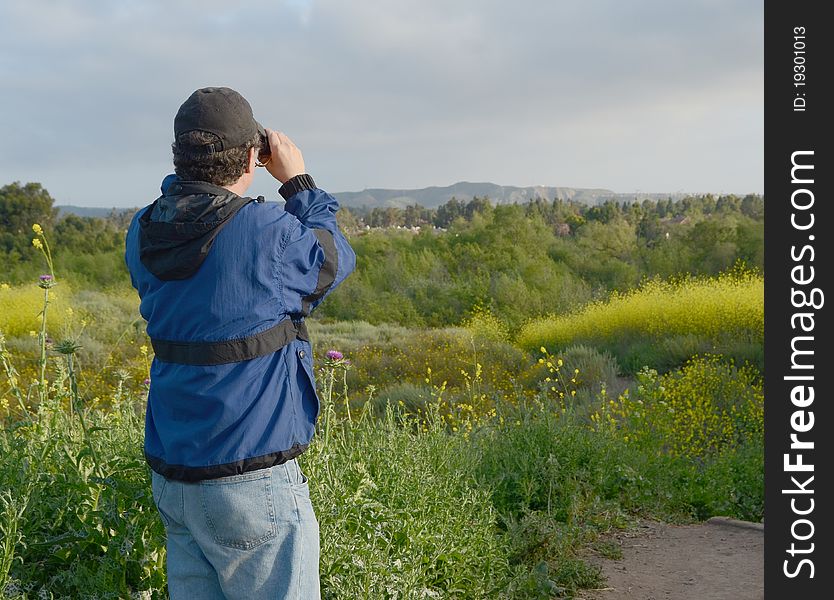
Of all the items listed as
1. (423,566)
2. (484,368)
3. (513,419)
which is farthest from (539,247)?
(423,566)

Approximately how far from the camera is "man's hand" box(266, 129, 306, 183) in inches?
91.6

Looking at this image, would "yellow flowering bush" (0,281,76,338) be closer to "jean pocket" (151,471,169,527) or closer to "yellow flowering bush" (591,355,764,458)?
"yellow flowering bush" (591,355,764,458)

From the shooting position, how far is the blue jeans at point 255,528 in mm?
2105

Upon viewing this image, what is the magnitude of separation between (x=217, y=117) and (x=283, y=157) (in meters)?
0.28

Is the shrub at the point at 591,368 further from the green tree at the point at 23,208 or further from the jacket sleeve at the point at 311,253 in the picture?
the green tree at the point at 23,208

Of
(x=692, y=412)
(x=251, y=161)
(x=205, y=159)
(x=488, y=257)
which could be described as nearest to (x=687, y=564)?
(x=692, y=412)

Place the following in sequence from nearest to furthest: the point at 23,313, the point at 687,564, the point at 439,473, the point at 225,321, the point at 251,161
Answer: the point at 225,321 < the point at 251,161 < the point at 439,473 < the point at 687,564 < the point at 23,313

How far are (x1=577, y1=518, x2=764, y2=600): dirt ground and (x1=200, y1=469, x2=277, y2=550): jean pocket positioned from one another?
2.20m

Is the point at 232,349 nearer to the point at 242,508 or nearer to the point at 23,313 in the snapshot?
the point at 242,508

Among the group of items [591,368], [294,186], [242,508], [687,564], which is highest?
[294,186]

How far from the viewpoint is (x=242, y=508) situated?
2.10 meters
